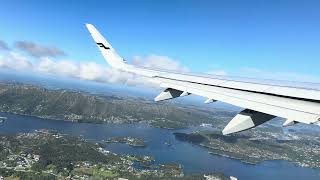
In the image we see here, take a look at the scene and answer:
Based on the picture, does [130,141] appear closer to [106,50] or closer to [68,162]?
[68,162]

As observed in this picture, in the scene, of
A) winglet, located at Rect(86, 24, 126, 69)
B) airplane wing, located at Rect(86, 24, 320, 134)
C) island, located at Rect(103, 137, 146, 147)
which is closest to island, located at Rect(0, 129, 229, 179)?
island, located at Rect(103, 137, 146, 147)

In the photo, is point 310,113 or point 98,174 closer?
point 310,113

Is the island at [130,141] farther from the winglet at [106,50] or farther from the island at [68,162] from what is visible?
the winglet at [106,50]

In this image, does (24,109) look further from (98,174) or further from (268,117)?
(268,117)

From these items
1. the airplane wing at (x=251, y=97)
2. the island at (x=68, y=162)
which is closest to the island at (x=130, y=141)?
the island at (x=68, y=162)

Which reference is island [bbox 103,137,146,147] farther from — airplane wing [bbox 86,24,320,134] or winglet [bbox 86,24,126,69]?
airplane wing [bbox 86,24,320,134]

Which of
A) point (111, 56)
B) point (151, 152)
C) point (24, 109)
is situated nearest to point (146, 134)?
point (151, 152)
